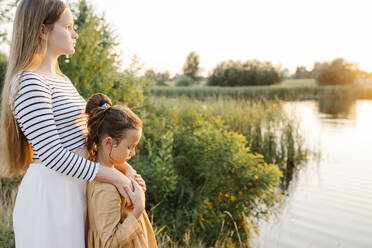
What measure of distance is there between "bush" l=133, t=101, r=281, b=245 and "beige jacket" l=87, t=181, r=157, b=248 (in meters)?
3.29

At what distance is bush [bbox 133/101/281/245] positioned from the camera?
5027mm

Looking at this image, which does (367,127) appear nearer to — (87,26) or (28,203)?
(87,26)

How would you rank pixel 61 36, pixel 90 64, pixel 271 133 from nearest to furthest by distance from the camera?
pixel 61 36 < pixel 90 64 < pixel 271 133

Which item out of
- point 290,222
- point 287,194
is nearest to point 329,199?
point 287,194

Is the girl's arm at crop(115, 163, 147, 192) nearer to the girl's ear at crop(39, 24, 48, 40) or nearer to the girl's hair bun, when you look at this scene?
the girl's hair bun

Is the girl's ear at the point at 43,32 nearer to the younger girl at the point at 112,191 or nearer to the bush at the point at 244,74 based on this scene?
the younger girl at the point at 112,191

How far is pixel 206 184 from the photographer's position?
541 cm

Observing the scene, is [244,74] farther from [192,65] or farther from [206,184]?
[206,184]

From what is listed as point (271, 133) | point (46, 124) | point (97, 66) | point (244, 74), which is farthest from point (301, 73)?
point (46, 124)

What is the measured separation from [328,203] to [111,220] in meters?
6.55

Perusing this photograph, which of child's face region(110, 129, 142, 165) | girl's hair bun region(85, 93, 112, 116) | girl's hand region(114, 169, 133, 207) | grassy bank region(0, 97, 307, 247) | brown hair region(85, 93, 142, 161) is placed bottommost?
grassy bank region(0, 97, 307, 247)

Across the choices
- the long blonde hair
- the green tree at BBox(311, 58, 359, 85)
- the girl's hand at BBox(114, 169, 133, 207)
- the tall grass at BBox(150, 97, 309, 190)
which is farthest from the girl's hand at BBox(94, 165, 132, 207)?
the green tree at BBox(311, 58, 359, 85)

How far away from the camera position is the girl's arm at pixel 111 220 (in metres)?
1.52

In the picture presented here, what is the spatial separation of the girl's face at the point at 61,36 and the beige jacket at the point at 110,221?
688 mm
